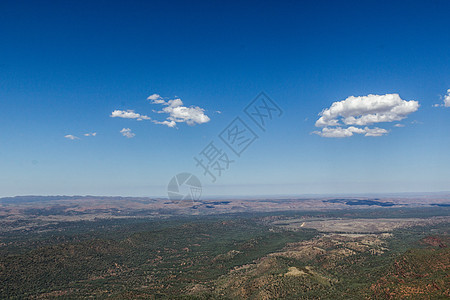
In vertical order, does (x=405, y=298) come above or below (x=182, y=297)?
above

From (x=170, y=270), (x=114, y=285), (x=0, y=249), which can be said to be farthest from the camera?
(x=0, y=249)

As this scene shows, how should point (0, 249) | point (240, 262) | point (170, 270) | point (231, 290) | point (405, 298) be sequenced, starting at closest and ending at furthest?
point (405, 298) → point (231, 290) → point (170, 270) → point (240, 262) → point (0, 249)

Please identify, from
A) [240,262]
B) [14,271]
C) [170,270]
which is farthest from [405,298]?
[14,271]

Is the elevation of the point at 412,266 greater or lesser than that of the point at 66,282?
greater

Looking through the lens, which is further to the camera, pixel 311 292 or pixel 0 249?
pixel 0 249

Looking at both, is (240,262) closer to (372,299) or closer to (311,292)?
(311,292)

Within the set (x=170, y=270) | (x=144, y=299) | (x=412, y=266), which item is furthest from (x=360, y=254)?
(x=144, y=299)

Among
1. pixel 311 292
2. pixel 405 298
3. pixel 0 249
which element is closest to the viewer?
pixel 405 298

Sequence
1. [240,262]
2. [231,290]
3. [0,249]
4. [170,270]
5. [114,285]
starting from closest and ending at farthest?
[231,290] < [114,285] < [170,270] < [240,262] < [0,249]

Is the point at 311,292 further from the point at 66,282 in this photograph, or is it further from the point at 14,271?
the point at 14,271
